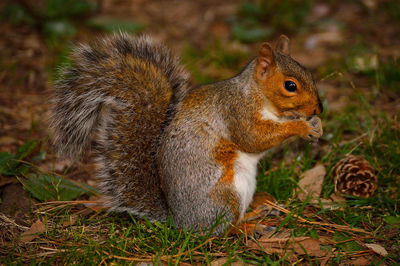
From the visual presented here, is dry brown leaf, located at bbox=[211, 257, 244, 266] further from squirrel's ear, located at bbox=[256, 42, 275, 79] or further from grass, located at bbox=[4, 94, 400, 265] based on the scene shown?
squirrel's ear, located at bbox=[256, 42, 275, 79]

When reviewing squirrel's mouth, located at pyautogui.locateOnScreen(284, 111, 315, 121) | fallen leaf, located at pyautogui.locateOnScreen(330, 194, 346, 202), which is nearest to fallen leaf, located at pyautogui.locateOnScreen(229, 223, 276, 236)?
fallen leaf, located at pyautogui.locateOnScreen(330, 194, 346, 202)

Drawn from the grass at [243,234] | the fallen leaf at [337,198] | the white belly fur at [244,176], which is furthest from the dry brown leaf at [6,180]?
the fallen leaf at [337,198]

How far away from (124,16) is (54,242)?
3520 millimetres

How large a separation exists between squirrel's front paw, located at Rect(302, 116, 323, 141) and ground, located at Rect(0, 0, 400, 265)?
15.0 inches

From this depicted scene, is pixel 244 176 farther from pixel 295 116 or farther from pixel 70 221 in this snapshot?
pixel 70 221

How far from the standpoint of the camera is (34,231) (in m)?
2.18

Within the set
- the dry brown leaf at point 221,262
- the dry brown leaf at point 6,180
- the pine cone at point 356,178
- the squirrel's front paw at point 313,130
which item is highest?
the squirrel's front paw at point 313,130

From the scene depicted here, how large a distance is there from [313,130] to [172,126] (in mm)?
809

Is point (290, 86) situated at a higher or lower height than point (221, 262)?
higher

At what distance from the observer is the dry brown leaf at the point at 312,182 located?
2531 millimetres

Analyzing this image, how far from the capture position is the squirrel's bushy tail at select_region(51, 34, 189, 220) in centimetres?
223

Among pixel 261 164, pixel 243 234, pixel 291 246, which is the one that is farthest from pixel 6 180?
pixel 291 246

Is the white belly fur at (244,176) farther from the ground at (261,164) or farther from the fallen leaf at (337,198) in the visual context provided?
the fallen leaf at (337,198)

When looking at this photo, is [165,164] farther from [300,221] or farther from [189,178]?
[300,221]
